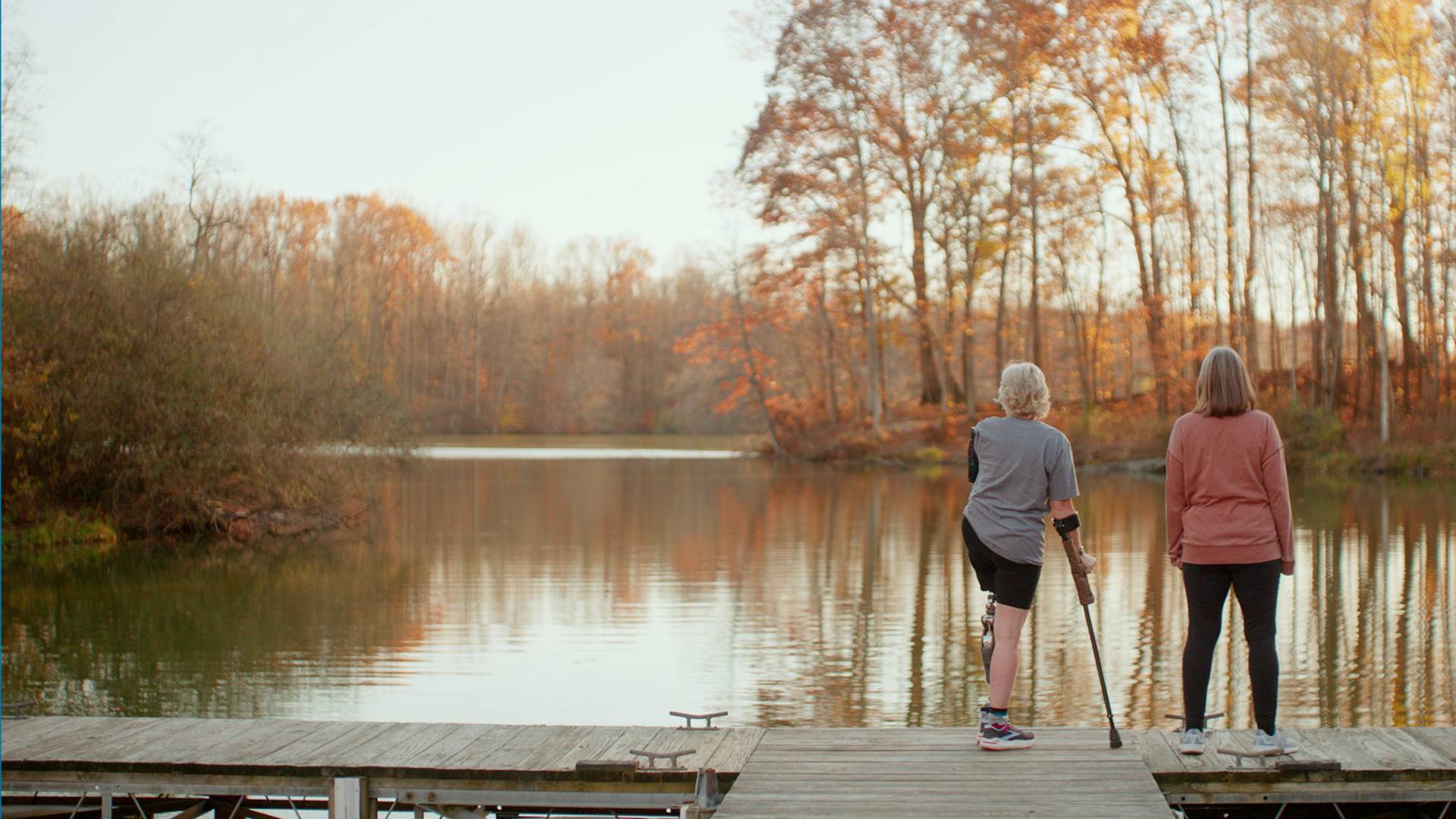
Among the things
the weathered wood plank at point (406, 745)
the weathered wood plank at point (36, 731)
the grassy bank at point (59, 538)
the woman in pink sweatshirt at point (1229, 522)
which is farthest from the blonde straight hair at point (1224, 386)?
the grassy bank at point (59, 538)

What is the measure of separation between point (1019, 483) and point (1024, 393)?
342 millimetres

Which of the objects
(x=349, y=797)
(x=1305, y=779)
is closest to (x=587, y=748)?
(x=349, y=797)

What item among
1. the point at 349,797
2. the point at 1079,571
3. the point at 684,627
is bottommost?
the point at 684,627

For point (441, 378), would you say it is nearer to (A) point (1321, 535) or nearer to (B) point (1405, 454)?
(B) point (1405, 454)

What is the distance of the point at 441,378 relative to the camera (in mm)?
74625

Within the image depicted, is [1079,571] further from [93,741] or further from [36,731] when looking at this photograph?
[36,731]

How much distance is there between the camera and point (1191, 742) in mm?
5562

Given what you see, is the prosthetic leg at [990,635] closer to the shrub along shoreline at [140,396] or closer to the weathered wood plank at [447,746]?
the weathered wood plank at [447,746]

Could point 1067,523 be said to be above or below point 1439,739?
above

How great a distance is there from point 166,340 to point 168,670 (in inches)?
376

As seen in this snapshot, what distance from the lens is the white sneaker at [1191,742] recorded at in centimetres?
552

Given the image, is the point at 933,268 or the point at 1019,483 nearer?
the point at 1019,483

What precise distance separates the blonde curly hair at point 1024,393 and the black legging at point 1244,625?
0.83 metres

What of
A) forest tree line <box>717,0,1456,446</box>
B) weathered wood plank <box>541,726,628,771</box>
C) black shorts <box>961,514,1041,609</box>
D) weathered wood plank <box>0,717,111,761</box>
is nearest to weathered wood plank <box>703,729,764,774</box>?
weathered wood plank <box>541,726,628,771</box>
